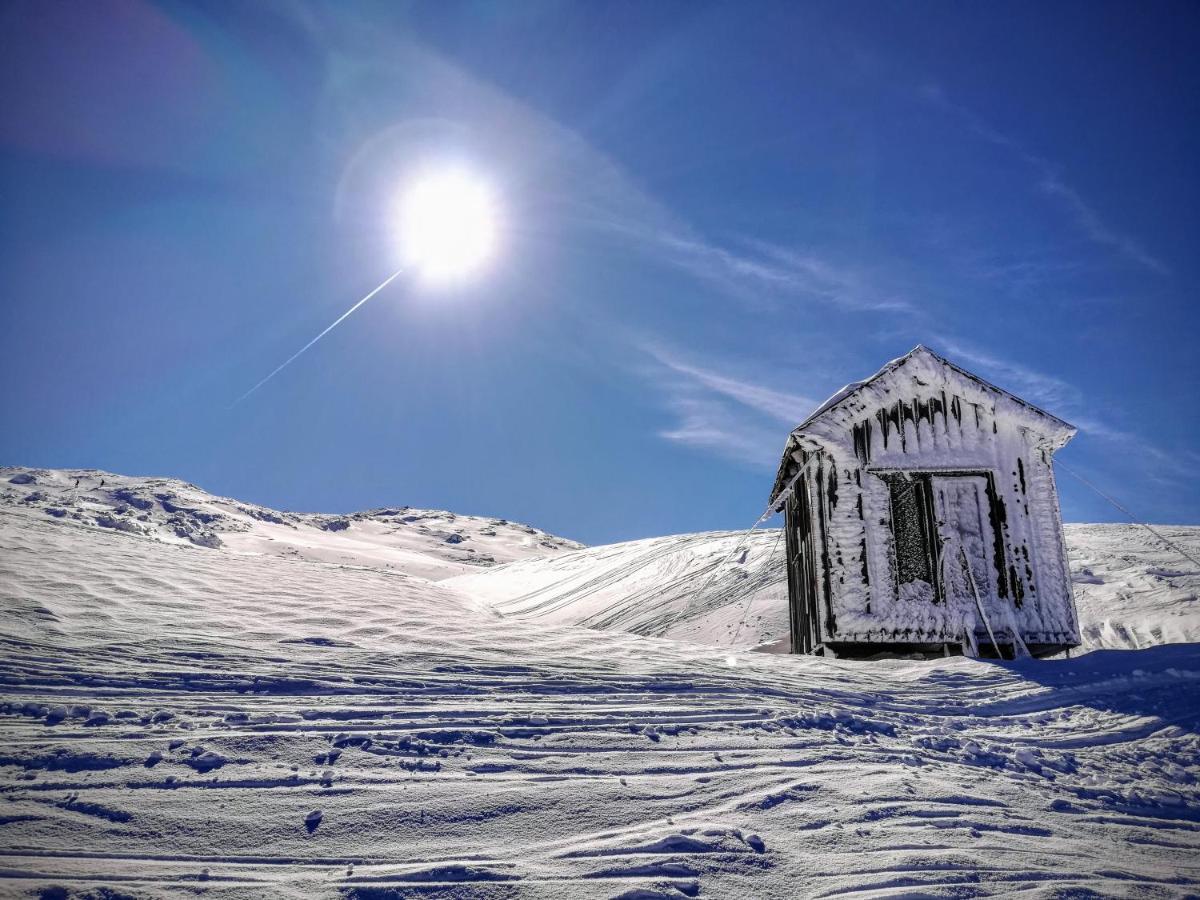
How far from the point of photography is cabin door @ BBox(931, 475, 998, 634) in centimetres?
940

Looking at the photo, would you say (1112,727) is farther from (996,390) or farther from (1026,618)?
(996,390)

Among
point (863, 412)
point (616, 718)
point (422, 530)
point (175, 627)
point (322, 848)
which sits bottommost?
point (322, 848)

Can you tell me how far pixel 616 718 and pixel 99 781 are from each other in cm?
296

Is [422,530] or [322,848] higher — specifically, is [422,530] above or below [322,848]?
above

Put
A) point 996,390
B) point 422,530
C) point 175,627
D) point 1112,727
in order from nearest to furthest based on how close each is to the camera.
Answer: point 1112,727, point 175,627, point 996,390, point 422,530

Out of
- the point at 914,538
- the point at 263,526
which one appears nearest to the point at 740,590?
the point at 914,538

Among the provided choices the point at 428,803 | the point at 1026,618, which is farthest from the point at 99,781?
the point at 1026,618

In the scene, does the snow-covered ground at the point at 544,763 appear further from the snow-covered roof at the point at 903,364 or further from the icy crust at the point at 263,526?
the icy crust at the point at 263,526

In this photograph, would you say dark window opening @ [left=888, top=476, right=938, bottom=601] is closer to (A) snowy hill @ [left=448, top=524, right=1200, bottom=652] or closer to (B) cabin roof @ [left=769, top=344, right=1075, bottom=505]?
(B) cabin roof @ [left=769, top=344, right=1075, bottom=505]

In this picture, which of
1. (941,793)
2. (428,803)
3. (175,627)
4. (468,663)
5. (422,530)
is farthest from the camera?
(422,530)

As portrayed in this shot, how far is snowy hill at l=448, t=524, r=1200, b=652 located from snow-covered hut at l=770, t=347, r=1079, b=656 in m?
2.72

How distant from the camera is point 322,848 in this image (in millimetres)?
2967

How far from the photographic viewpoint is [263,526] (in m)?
46.0

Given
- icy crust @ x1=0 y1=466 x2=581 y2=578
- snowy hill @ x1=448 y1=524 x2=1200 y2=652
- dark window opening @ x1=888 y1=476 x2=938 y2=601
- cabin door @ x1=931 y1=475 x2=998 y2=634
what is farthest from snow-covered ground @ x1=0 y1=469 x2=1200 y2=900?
icy crust @ x1=0 y1=466 x2=581 y2=578
